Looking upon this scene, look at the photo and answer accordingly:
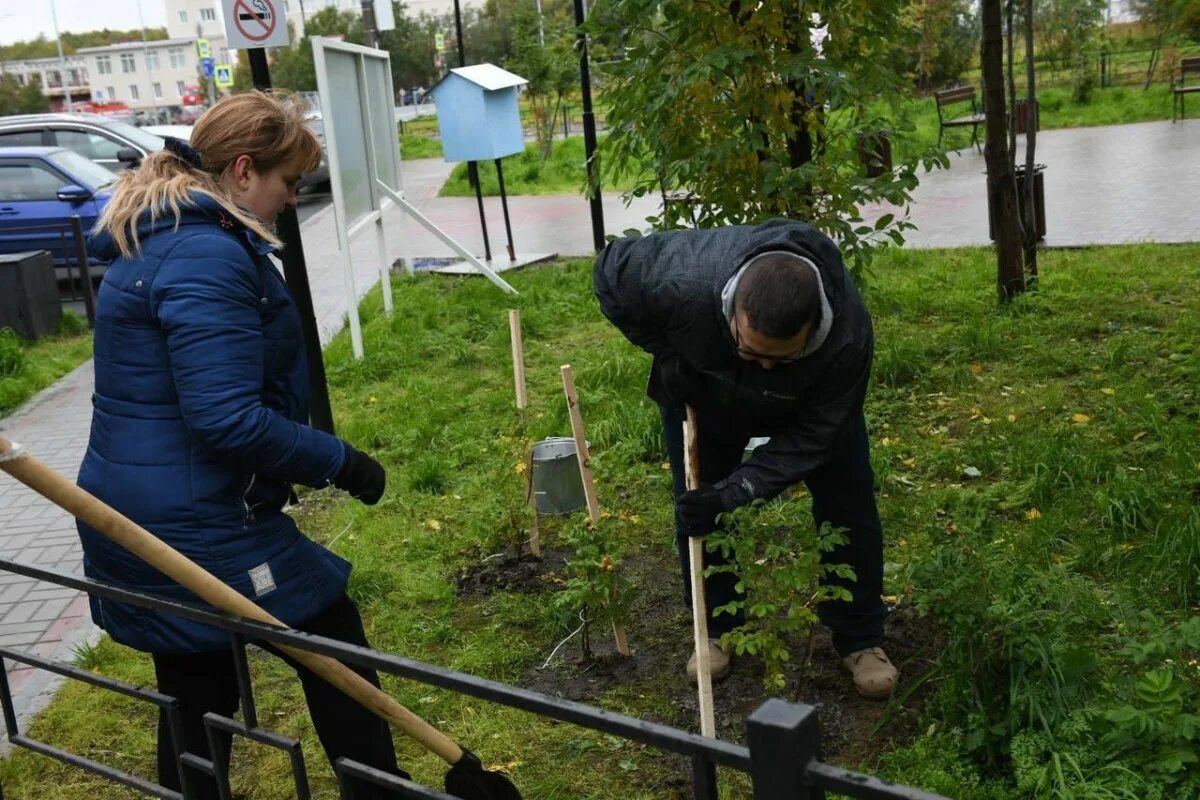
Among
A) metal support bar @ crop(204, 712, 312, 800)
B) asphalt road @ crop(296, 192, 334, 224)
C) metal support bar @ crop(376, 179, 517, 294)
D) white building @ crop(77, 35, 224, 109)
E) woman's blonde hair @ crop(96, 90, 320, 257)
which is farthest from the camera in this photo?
white building @ crop(77, 35, 224, 109)

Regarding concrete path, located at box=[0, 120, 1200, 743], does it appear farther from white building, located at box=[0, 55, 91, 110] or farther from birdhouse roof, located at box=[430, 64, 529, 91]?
white building, located at box=[0, 55, 91, 110]

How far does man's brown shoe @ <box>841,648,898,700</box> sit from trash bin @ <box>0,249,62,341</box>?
8622mm

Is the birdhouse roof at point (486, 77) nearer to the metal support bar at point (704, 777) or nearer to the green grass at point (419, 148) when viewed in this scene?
the metal support bar at point (704, 777)

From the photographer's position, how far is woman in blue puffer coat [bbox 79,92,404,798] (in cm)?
232

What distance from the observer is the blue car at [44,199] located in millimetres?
12359

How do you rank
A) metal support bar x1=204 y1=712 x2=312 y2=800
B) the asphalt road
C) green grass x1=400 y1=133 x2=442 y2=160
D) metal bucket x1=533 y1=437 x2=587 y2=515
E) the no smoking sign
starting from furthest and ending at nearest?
green grass x1=400 y1=133 x2=442 y2=160 → the asphalt road → the no smoking sign → metal bucket x1=533 y1=437 x2=587 y2=515 → metal support bar x1=204 y1=712 x2=312 y2=800

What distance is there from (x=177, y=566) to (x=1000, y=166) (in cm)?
630

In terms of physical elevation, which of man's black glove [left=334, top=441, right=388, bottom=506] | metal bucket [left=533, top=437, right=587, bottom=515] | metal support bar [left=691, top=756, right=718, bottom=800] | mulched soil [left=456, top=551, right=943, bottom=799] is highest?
man's black glove [left=334, top=441, right=388, bottom=506]

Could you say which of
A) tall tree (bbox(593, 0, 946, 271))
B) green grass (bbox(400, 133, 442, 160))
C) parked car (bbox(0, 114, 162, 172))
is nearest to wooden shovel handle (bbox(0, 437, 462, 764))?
tall tree (bbox(593, 0, 946, 271))

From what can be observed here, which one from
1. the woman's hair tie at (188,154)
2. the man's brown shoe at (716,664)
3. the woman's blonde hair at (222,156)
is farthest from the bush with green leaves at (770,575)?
the woman's hair tie at (188,154)

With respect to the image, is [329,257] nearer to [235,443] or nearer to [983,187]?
[983,187]

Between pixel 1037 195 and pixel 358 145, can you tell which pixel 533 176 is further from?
pixel 1037 195

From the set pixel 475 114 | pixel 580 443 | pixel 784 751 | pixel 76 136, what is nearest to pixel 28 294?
pixel 475 114

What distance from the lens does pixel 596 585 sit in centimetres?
378
